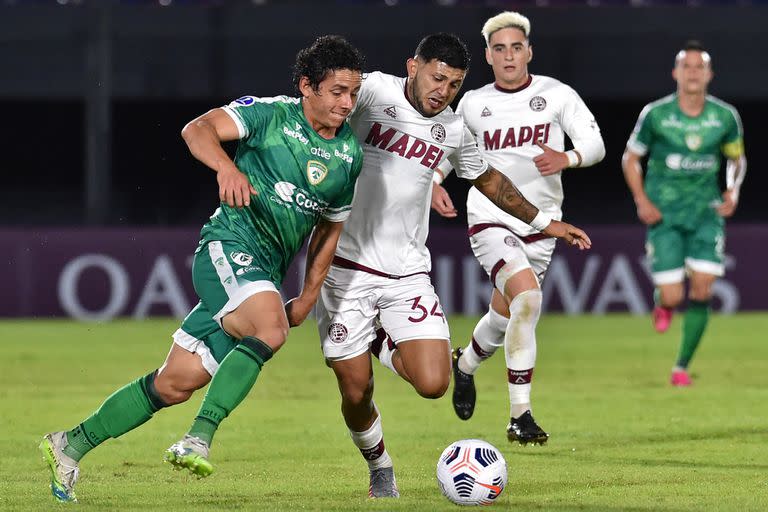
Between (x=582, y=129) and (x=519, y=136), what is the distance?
401 millimetres

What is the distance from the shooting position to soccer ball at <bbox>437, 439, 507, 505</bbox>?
582 centimetres

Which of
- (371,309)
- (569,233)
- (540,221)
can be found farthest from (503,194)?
(371,309)

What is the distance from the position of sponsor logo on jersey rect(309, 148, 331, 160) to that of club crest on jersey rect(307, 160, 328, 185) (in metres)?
0.03

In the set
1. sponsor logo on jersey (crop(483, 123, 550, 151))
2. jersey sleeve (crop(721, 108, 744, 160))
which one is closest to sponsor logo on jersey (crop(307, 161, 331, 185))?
sponsor logo on jersey (crop(483, 123, 550, 151))

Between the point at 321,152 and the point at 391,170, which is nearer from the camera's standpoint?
the point at 321,152

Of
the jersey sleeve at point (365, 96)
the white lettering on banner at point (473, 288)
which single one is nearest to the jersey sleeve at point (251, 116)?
the jersey sleeve at point (365, 96)

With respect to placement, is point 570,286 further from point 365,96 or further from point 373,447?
point 373,447

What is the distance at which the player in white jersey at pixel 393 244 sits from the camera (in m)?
6.51

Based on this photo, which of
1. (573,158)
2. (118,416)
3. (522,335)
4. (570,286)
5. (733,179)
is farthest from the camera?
(570,286)

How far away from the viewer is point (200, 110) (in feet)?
75.4

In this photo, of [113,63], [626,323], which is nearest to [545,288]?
[626,323]

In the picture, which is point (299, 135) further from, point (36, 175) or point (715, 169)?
point (36, 175)

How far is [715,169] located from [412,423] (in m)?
4.27

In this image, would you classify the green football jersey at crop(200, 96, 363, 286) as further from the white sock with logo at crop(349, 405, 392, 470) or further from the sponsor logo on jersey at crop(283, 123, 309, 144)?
the white sock with logo at crop(349, 405, 392, 470)
